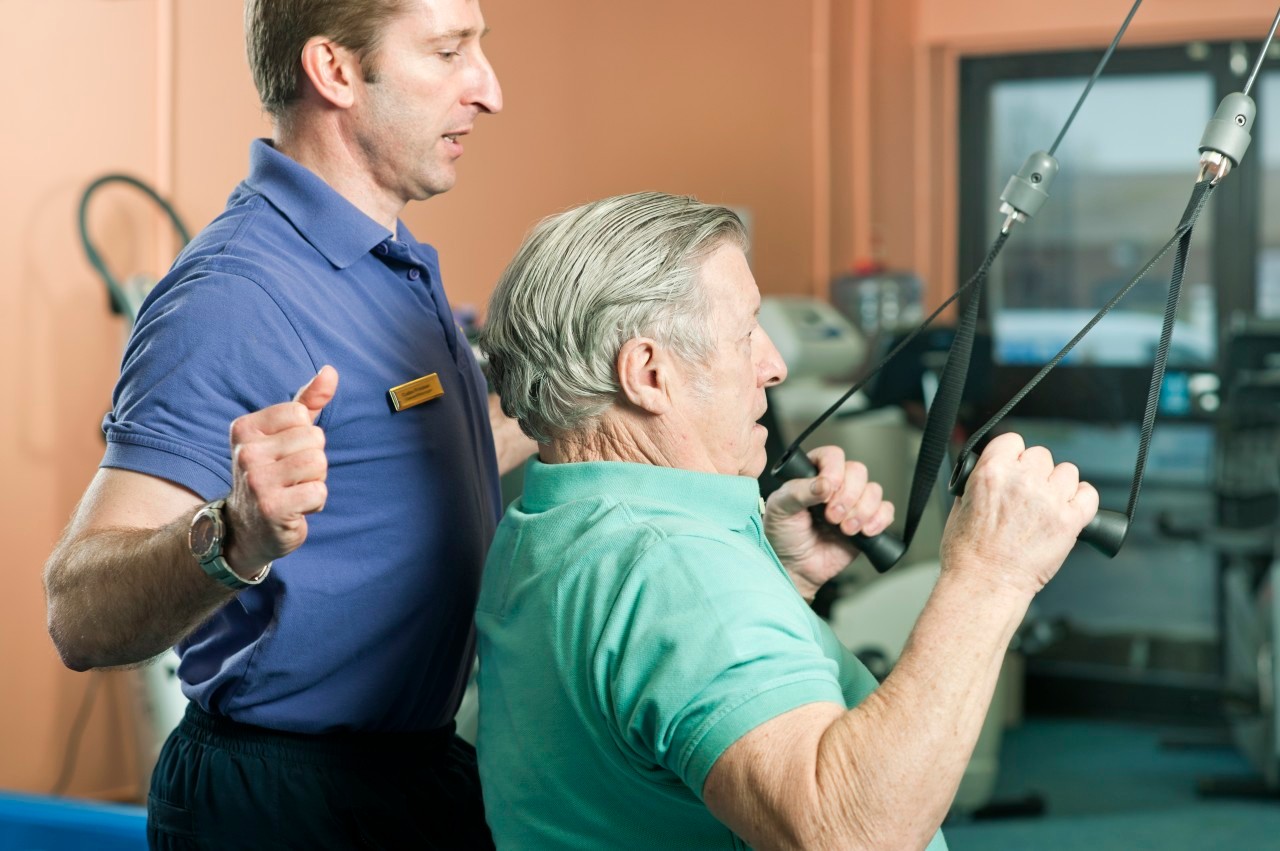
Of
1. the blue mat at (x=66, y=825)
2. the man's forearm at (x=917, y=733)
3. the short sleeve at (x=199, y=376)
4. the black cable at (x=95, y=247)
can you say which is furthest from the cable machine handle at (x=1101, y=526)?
the black cable at (x=95, y=247)

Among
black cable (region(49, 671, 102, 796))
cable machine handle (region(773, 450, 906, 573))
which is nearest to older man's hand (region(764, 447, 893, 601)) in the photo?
cable machine handle (region(773, 450, 906, 573))

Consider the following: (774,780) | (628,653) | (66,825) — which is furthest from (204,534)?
(66,825)

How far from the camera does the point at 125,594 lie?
1.12 m

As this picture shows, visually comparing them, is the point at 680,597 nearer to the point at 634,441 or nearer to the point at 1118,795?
the point at 634,441

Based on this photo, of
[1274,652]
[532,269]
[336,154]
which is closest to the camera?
[532,269]

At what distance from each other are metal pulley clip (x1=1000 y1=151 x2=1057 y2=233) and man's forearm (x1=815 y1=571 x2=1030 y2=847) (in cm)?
56

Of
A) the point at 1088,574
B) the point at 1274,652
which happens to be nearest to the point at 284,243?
the point at 1274,652

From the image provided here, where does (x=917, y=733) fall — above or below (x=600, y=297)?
below

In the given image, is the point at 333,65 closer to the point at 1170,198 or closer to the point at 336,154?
the point at 336,154

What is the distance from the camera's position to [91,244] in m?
3.00

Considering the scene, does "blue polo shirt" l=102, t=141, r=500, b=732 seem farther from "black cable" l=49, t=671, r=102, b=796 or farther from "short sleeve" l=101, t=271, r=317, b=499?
"black cable" l=49, t=671, r=102, b=796

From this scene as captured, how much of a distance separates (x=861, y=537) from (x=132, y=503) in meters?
0.83

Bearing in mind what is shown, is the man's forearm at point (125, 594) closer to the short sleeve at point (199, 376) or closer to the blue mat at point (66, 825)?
the short sleeve at point (199, 376)

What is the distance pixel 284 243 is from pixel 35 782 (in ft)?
7.26
